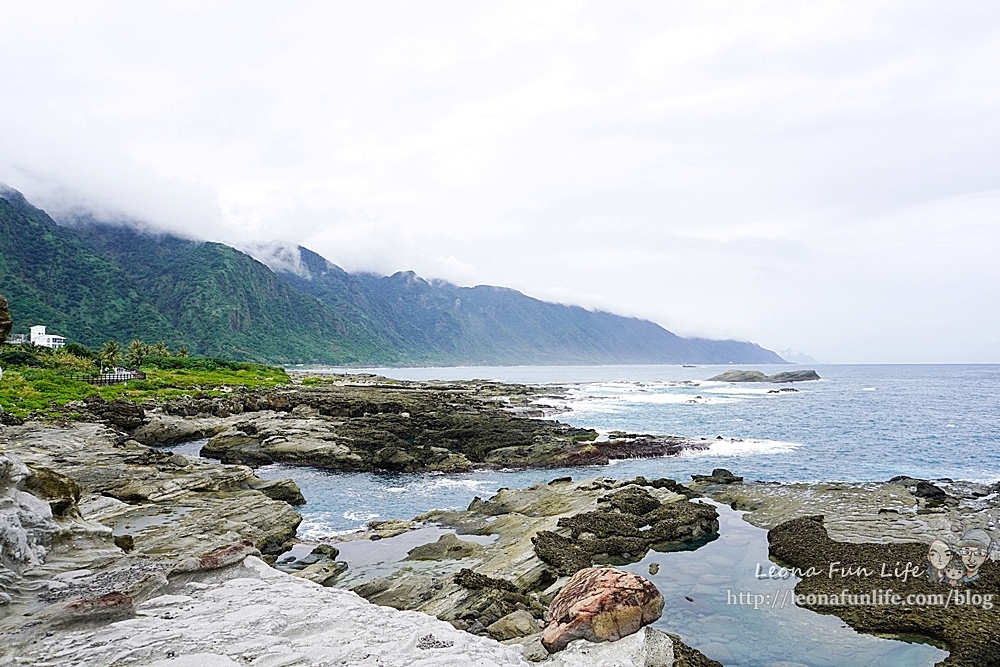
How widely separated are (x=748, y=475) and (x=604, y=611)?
25.1 metres

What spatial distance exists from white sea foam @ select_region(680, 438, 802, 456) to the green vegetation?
147 feet

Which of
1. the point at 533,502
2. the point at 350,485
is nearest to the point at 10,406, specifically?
the point at 350,485

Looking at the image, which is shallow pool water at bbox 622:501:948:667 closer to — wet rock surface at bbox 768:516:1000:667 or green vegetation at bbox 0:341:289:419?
wet rock surface at bbox 768:516:1000:667

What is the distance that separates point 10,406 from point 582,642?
1783 inches

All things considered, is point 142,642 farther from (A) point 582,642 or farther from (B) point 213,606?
(A) point 582,642

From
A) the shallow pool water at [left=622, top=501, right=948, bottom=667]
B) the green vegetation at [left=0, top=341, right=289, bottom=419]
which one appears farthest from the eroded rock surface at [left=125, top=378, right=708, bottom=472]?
the shallow pool water at [left=622, top=501, right=948, bottom=667]

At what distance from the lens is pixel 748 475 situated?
30.2 meters

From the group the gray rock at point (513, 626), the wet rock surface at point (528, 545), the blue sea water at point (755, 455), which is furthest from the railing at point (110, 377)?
the gray rock at point (513, 626)

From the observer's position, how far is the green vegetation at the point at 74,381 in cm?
4044

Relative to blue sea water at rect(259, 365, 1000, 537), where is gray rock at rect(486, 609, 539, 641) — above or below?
above

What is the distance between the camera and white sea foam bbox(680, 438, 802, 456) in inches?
1513

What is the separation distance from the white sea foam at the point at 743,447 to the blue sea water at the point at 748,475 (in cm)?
13

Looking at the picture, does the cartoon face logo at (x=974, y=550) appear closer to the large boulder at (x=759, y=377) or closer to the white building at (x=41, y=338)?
the white building at (x=41, y=338)

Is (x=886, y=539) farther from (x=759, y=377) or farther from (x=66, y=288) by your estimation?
(x=66, y=288)
